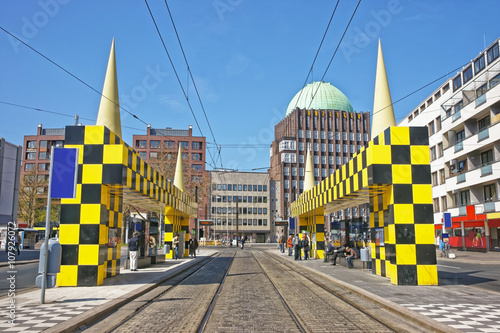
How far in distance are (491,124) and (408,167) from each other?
30.6 metres

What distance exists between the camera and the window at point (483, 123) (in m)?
41.7

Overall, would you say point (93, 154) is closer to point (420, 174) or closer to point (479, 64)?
point (420, 174)

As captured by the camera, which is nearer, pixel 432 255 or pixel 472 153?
pixel 432 255

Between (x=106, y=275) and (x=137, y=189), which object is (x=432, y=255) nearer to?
(x=137, y=189)

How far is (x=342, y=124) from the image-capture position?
4151 inches

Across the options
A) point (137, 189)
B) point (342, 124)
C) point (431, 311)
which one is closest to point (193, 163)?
point (342, 124)

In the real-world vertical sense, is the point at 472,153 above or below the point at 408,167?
above

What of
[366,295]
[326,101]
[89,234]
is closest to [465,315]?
[366,295]

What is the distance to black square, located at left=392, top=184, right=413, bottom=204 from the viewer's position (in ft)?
45.0

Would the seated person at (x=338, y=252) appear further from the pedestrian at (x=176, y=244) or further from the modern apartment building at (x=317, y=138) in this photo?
the modern apartment building at (x=317, y=138)

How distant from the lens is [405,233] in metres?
13.6

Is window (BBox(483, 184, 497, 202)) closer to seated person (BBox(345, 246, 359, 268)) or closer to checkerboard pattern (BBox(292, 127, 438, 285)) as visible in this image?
seated person (BBox(345, 246, 359, 268))

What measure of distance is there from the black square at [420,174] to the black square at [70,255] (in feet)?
36.0

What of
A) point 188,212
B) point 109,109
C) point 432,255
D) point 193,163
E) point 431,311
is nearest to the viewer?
point 431,311
